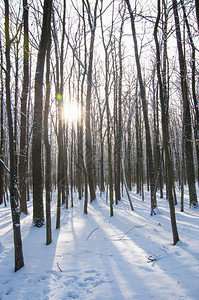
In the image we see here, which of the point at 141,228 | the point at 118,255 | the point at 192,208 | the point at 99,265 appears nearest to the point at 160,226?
the point at 141,228

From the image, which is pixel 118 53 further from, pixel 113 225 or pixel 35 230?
pixel 35 230

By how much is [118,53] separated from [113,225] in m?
8.79

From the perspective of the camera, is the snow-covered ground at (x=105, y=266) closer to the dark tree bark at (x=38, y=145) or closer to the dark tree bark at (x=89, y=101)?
the dark tree bark at (x=38, y=145)

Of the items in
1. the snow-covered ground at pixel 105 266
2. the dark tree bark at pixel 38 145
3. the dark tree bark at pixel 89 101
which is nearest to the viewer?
the snow-covered ground at pixel 105 266

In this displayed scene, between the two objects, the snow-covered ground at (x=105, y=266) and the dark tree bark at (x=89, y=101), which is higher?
the dark tree bark at (x=89, y=101)

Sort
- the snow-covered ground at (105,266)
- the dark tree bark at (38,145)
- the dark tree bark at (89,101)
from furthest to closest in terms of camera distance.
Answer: the dark tree bark at (89,101)
the dark tree bark at (38,145)
the snow-covered ground at (105,266)

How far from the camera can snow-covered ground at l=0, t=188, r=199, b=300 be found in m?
2.33

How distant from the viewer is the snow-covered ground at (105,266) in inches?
91.6

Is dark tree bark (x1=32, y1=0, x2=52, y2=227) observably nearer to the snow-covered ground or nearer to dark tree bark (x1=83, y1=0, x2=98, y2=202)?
the snow-covered ground

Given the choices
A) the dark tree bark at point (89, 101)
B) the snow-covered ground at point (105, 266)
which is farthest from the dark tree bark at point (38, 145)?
the dark tree bark at point (89, 101)

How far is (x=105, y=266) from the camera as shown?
2992mm

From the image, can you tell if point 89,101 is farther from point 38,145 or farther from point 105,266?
point 105,266

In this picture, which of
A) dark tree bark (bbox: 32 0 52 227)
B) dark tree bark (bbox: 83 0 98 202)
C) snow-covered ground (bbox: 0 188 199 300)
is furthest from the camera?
dark tree bark (bbox: 83 0 98 202)

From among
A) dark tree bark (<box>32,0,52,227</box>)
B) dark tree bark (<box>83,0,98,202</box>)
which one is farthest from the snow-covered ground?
dark tree bark (<box>83,0,98,202</box>)
